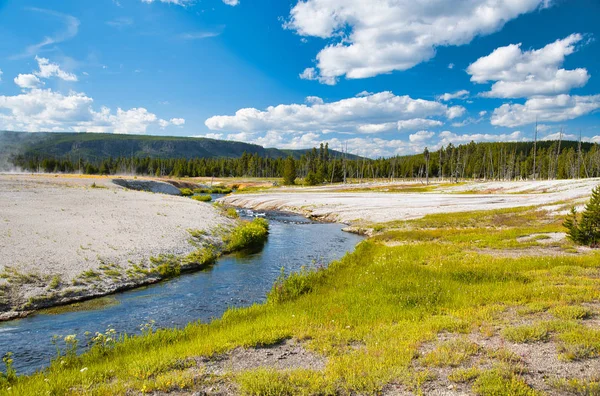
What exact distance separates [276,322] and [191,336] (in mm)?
2945

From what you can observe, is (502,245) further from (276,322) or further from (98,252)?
(98,252)

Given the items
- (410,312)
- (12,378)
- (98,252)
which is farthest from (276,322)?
(98,252)

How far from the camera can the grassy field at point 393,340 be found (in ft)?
24.9

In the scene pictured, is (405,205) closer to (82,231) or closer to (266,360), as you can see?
(82,231)

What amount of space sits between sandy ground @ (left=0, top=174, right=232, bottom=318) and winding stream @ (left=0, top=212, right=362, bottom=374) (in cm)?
390

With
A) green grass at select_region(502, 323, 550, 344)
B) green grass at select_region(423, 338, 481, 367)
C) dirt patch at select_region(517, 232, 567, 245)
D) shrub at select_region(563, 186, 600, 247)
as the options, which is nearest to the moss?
green grass at select_region(423, 338, 481, 367)

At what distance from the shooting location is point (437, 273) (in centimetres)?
1747

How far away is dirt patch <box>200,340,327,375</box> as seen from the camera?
8734 mm

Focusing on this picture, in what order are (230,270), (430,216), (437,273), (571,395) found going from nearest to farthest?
(571,395), (437,273), (230,270), (430,216)

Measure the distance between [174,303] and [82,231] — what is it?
13267 mm

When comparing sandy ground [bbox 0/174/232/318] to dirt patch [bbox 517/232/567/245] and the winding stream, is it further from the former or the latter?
dirt patch [bbox 517/232/567/245]

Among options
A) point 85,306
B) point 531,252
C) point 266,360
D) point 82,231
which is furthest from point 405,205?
point 266,360

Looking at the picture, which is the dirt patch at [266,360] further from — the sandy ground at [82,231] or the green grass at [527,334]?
the sandy ground at [82,231]

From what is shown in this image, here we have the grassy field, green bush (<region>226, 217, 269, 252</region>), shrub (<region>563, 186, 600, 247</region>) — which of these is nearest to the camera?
the grassy field
